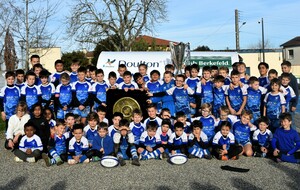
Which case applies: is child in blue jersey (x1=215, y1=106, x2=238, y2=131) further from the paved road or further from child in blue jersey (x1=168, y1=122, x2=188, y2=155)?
the paved road

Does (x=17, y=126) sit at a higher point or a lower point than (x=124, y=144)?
higher

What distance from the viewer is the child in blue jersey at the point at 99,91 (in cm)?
807

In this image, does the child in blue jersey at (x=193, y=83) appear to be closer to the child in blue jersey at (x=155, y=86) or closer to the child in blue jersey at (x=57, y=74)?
the child in blue jersey at (x=155, y=86)

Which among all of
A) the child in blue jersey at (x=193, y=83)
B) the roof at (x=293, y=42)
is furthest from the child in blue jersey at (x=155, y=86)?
the roof at (x=293, y=42)

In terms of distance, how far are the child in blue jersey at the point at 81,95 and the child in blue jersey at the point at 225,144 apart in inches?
122

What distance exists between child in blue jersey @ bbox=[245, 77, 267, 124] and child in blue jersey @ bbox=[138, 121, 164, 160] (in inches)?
88.8

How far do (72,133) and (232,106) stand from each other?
3553 mm

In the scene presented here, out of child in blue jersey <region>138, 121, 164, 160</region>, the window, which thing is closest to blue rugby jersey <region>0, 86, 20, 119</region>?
child in blue jersey <region>138, 121, 164, 160</region>

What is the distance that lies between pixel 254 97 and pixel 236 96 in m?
0.39

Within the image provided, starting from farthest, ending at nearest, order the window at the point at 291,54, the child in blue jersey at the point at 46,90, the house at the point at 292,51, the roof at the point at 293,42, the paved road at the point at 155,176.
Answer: the window at the point at 291,54 → the roof at the point at 293,42 → the house at the point at 292,51 → the child in blue jersey at the point at 46,90 → the paved road at the point at 155,176

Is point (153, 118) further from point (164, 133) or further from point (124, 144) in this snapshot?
point (124, 144)

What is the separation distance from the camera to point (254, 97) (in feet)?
24.8

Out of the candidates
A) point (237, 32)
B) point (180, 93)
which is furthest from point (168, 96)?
point (237, 32)

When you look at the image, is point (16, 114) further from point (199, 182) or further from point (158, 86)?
point (199, 182)
